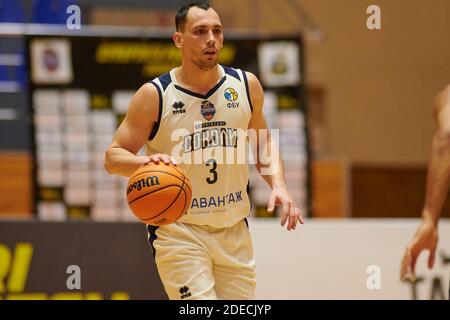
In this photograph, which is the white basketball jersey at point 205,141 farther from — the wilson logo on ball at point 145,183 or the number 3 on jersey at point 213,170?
the wilson logo on ball at point 145,183

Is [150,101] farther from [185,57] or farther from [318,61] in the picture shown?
[318,61]

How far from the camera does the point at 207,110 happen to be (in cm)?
504

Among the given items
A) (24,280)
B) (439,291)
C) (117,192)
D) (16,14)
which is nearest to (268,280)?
(439,291)

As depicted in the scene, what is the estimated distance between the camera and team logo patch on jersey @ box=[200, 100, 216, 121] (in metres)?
5.03

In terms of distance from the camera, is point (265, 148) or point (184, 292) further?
point (265, 148)

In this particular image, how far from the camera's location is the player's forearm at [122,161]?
4770 mm

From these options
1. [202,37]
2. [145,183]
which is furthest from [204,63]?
[145,183]

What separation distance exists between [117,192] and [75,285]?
7.16ft

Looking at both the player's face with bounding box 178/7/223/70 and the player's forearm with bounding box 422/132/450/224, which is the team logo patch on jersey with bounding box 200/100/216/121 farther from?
the player's forearm with bounding box 422/132/450/224

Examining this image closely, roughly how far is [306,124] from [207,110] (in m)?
4.43

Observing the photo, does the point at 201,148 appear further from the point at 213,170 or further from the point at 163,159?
the point at 163,159

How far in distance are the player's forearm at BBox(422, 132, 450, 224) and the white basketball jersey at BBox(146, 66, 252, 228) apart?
1.24 metres

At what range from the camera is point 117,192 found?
9250 mm

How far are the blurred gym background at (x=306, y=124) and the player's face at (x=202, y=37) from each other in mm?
1613
